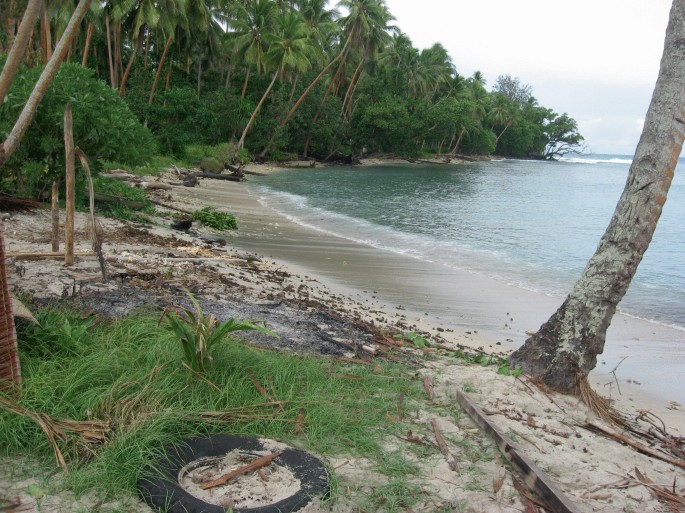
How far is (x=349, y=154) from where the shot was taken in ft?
198

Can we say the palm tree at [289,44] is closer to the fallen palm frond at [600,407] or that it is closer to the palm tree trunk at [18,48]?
the palm tree trunk at [18,48]

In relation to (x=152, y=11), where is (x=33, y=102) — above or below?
below

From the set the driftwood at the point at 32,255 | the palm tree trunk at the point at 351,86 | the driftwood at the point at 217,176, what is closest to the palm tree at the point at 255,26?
the driftwood at the point at 217,176

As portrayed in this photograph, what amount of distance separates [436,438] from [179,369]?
6.10 ft

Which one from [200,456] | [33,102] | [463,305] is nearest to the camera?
[200,456]

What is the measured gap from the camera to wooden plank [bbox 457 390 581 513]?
338 centimetres

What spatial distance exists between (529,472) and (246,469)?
1.70 metres

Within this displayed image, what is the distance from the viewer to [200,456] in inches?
145

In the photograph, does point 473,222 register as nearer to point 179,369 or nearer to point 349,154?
point 179,369

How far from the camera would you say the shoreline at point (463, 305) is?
679 cm

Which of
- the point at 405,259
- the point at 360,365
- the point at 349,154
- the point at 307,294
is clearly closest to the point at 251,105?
the point at 349,154

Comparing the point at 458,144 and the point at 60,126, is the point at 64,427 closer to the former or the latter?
the point at 60,126

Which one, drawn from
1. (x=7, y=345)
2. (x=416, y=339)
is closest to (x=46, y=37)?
(x=416, y=339)

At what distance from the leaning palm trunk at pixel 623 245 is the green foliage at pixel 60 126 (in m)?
8.39
